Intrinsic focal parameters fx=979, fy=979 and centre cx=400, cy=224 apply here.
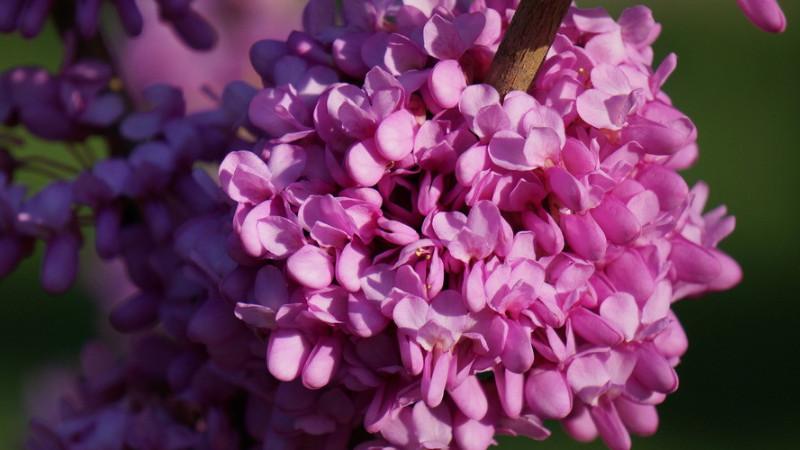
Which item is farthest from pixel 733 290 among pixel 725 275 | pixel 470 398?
pixel 470 398

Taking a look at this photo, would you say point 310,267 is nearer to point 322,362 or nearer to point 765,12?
point 322,362

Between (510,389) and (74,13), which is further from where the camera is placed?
(74,13)

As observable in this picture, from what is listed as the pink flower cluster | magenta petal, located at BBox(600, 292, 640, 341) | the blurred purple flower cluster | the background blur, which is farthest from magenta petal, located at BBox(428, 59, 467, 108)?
the background blur

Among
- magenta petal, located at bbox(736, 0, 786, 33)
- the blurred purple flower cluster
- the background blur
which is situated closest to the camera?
magenta petal, located at bbox(736, 0, 786, 33)

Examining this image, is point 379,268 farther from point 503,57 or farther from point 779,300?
point 779,300

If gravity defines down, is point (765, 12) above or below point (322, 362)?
above

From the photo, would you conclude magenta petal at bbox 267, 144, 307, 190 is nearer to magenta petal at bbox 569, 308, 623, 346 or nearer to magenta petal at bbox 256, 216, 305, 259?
magenta petal at bbox 256, 216, 305, 259
